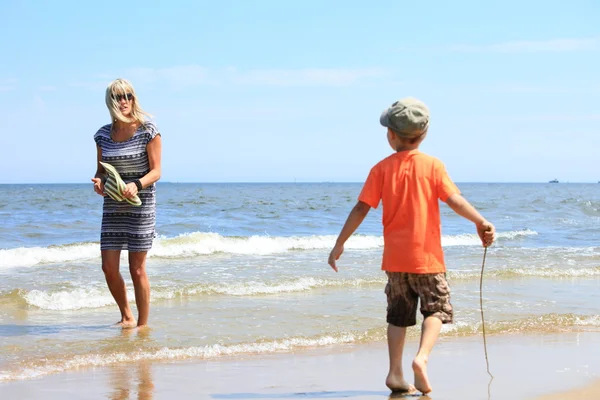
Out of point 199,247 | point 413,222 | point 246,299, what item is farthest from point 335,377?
point 199,247

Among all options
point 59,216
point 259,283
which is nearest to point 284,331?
point 259,283

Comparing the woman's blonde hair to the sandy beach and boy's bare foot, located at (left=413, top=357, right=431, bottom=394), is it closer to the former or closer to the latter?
the sandy beach

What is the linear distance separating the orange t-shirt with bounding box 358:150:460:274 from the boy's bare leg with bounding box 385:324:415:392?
358 mm

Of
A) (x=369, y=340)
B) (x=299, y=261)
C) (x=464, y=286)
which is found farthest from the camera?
(x=299, y=261)

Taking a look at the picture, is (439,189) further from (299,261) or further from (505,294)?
(299,261)

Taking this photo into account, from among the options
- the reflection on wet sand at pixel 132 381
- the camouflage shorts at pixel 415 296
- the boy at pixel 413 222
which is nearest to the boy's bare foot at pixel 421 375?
the boy at pixel 413 222

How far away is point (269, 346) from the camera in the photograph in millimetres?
5453

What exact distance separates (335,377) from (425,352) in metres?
0.99

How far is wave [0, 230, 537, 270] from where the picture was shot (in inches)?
453

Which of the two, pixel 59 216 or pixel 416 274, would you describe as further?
pixel 59 216

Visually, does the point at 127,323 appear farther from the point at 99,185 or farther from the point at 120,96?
the point at 120,96

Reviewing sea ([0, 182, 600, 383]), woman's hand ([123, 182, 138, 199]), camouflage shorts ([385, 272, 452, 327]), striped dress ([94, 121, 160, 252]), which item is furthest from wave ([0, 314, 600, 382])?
camouflage shorts ([385, 272, 452, 327])

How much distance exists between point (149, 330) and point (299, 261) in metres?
5.63

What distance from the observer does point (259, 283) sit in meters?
8.46
